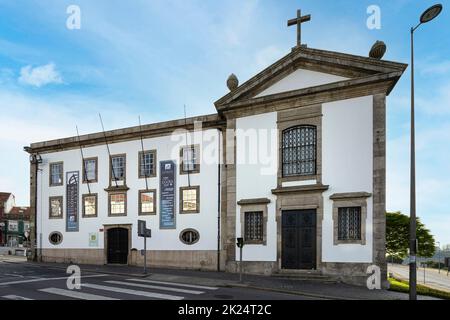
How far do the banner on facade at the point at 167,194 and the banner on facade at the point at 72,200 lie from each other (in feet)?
24.4

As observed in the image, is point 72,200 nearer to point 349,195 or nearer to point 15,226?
point 349,195

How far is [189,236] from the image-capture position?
72.7 feet

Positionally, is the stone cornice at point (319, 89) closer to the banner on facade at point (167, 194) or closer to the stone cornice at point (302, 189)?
the stone cornice at point (302, 189)

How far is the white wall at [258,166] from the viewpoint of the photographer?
1947cm

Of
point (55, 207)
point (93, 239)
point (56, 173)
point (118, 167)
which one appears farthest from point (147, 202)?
point (56, 173)

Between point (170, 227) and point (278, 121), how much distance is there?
31.4ft

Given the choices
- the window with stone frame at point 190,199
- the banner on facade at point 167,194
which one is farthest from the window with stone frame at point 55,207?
the window with stone frame at point 190,199

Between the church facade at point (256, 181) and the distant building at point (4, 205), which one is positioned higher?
the church facade at point (256, 181)

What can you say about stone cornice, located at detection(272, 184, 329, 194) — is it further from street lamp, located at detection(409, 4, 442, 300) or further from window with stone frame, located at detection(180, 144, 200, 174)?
street lamp, located at detection(409, 4, 442, 300)

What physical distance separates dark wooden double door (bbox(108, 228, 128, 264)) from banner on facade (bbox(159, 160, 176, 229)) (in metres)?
3.24

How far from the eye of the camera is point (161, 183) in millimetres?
23422

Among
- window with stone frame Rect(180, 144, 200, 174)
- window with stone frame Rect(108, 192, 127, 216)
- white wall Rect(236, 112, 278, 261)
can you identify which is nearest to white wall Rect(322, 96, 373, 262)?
white wall Rect(236, 112, 278, 261)

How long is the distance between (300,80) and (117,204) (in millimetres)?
14810
